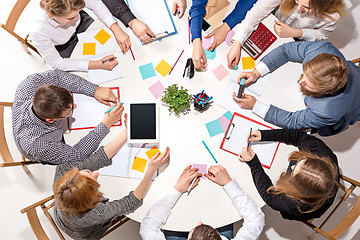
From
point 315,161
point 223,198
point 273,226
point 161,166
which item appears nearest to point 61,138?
point 161,166

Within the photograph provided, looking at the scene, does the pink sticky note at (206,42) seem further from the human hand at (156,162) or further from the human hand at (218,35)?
the human hand at (156,162)

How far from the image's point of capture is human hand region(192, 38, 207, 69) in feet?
5.90

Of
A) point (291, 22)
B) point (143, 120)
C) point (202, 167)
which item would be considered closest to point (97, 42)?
point (143, 120)

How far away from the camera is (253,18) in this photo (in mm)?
1856

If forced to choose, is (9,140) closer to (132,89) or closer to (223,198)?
(132,89)

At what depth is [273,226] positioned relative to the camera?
8.04 ft

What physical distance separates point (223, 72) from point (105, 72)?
2.41 ft

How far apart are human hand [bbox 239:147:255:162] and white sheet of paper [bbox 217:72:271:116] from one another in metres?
0.22

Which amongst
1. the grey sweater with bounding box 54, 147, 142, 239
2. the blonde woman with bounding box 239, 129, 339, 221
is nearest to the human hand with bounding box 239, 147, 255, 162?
the blonde woman with bounding box 239, 129, 339, 221

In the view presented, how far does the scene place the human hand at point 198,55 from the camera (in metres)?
1.80

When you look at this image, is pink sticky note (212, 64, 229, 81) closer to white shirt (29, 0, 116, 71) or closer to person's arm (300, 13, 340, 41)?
person's arm (300, 13, 340, 41)

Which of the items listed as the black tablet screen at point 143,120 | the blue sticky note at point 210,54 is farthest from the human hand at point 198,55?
the black tablet screen at point 143,120

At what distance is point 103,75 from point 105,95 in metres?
0.15

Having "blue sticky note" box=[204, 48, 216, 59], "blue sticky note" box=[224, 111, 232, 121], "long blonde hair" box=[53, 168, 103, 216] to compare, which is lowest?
"long blonde hair" box=[53, 168, 103, 216]
